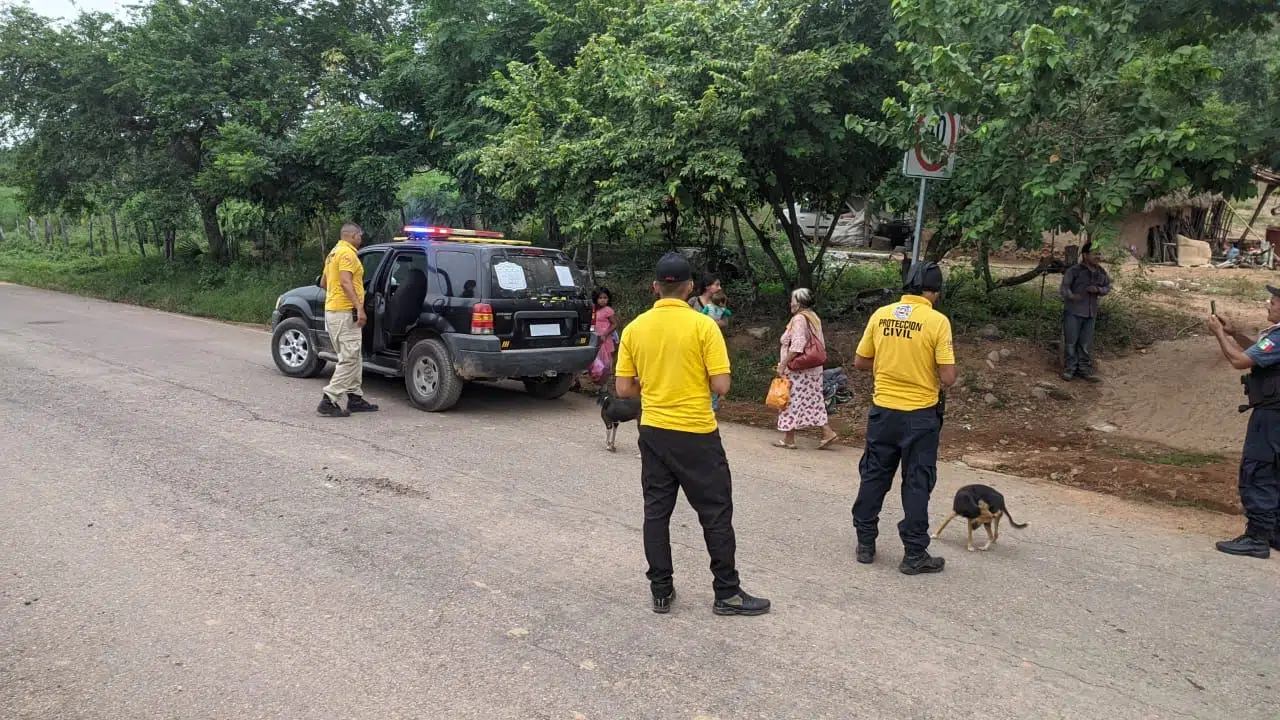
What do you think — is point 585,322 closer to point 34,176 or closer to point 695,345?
point 695,345

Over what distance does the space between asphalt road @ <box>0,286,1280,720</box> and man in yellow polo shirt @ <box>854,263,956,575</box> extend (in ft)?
0.88

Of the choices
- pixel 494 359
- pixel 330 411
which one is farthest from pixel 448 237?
pixel 330 411

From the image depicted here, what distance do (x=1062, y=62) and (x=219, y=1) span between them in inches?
718

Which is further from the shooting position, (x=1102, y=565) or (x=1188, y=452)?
(x=1188, y=452)

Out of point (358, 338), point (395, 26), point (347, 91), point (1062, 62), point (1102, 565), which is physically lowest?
point (1102, 565)

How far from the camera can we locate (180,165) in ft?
64.3

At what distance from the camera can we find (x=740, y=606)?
4277 mm

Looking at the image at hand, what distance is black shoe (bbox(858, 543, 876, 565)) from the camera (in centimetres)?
509

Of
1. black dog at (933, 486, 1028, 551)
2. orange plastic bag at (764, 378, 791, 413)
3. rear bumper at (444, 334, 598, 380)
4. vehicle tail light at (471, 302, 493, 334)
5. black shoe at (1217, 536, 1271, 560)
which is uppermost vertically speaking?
vehicle tail light at (471, 302, 493, 334)

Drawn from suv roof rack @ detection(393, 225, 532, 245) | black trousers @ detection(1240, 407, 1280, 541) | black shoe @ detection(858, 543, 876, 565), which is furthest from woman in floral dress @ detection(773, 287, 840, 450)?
black trousers @ detection(1240, 407, 1280, 541)

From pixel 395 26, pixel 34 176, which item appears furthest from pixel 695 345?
pixel 34 176

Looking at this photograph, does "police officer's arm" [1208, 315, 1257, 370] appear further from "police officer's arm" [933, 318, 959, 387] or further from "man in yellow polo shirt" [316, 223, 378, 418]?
"man in yellow polo shirt" [316, 223, 378, 418]

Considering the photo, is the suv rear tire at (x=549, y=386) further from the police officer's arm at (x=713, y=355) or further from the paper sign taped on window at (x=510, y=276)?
the police officer's arm at (x=713, y=355)

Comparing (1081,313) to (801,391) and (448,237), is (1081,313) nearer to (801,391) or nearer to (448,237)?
(801,391)
